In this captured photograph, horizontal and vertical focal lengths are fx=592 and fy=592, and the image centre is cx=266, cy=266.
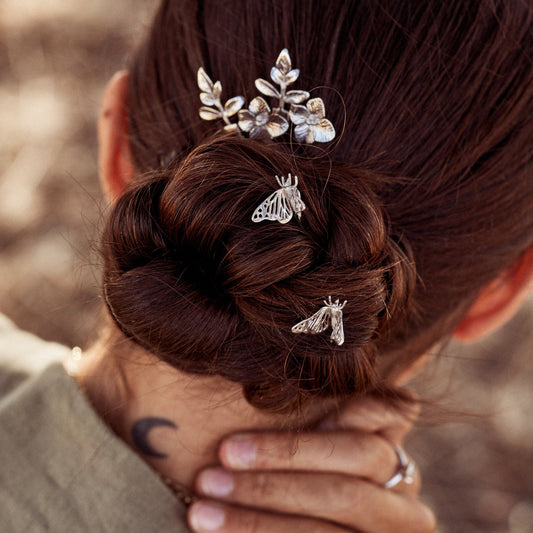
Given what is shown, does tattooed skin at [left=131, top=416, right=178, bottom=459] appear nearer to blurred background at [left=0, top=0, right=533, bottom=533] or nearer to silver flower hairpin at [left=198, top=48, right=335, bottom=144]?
silver flower hairpin at [left=198, top=48, right=335, bottom=144]

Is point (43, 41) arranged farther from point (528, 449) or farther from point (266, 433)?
point (528, 449)

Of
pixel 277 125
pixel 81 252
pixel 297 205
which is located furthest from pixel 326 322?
pixel 81 252

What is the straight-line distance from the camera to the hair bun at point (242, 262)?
0.60m

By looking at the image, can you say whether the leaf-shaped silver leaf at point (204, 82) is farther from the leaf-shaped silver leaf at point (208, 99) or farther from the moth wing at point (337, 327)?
the moth wing at point (337, 327)

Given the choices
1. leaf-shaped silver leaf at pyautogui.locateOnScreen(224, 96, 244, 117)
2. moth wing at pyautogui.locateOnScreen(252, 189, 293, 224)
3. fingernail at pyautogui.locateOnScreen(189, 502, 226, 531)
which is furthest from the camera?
fingernail at pyautogui.locateOnScreen(189, 502, 226, 531)

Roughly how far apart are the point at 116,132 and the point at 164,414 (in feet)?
1.48

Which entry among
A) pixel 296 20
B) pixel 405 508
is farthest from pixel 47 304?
pixel 296 20

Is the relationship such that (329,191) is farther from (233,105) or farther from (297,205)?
(233,105)

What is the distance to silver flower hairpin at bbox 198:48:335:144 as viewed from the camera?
0.67 metres

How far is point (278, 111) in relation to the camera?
0.69 metres

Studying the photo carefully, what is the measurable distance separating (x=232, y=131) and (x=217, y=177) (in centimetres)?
12

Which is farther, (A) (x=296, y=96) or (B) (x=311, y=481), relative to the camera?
(B) (x=311, y=481)

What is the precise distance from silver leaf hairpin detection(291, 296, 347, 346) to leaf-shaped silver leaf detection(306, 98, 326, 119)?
0.21 m

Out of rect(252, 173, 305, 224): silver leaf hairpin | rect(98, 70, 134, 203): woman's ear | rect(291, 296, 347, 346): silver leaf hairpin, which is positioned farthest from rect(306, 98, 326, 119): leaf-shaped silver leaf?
rect(98, 70, 134, 203): woman's ear
